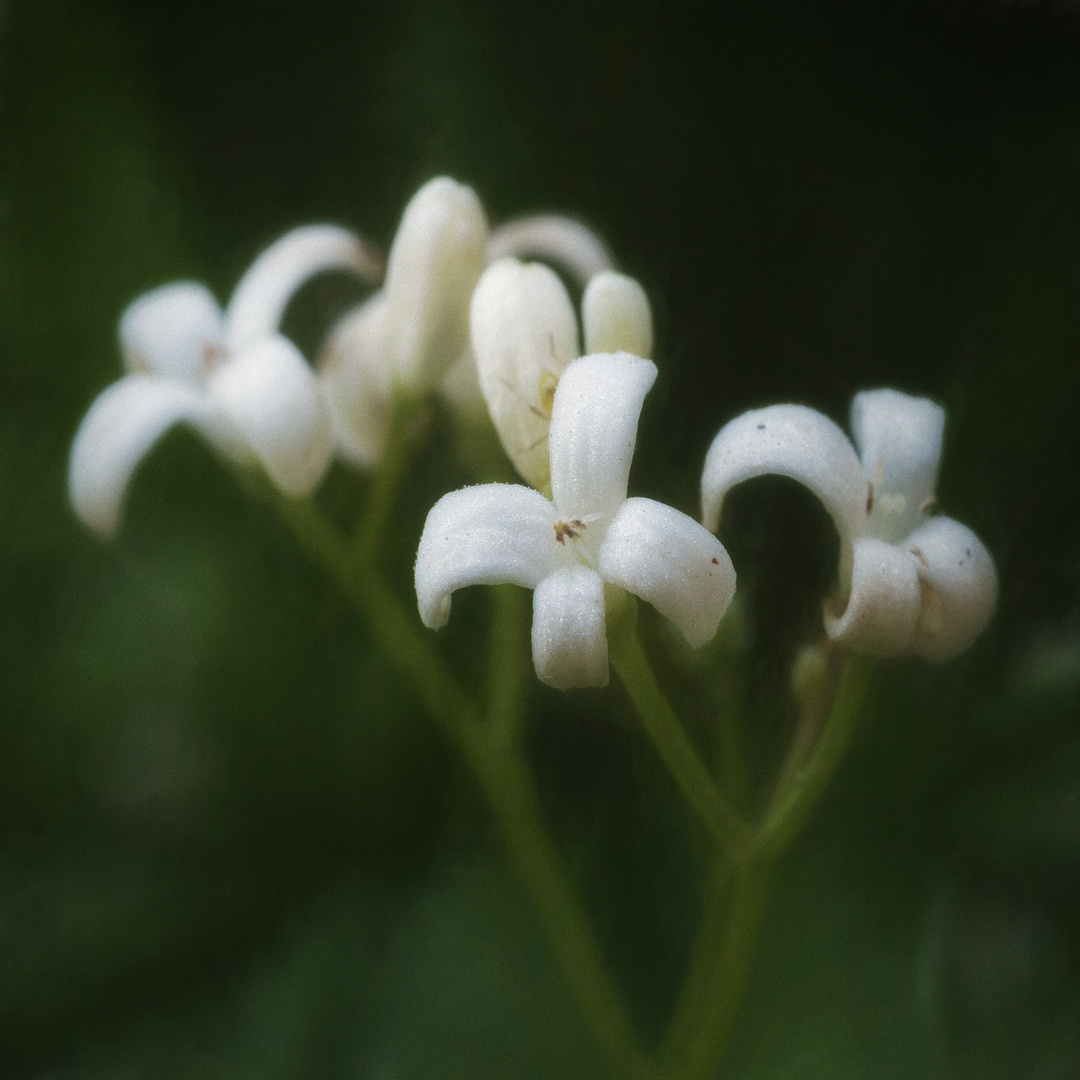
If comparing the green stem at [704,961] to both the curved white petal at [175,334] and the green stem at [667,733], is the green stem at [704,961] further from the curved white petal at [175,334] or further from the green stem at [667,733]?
the curved white petal at [175,334]

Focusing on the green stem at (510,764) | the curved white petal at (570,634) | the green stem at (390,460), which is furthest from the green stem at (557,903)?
the curved white petal at (570,634)

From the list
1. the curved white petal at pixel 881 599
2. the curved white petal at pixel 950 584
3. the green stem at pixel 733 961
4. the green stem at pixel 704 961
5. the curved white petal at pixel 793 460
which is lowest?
the green stem at pixel 704 961

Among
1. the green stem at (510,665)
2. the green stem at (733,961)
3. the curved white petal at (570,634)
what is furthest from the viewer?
the green stem at (510,665)

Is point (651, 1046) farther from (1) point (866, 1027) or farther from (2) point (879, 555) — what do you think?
(2) point (879, 555)

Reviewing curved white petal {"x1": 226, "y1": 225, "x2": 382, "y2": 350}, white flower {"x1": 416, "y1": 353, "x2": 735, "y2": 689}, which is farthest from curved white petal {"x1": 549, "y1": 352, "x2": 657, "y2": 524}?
curved white petal {"x1": 226, "y1": 225, "x2": 382, "y2": 350}

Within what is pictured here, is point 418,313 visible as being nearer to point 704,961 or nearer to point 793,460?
point 793,460

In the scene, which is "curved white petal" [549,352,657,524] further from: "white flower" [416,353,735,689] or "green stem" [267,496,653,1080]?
"green stem" [267,496,653,1080]
